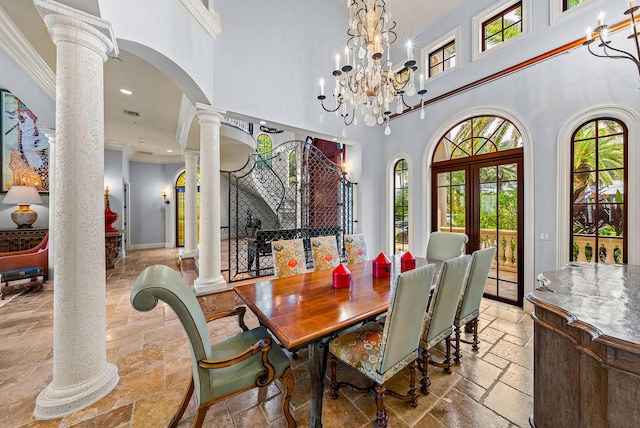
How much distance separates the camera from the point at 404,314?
1.42 m

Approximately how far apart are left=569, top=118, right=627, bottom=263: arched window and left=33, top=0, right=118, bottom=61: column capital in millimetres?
4808

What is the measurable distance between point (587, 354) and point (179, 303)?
189 centimetres

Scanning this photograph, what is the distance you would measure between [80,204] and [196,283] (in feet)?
6.13

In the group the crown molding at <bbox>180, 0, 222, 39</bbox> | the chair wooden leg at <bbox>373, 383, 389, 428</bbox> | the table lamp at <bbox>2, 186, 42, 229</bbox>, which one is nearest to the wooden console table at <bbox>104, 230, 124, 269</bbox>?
the table lamp at <bbox>2, 186, 42, 229</bbox>

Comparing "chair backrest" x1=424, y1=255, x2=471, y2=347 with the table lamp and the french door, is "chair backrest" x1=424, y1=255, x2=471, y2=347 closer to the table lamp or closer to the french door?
the french door

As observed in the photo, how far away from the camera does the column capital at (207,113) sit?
3105 millimetres

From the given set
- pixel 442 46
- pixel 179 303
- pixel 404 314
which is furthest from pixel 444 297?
pixel 442 46

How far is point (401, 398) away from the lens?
163cm

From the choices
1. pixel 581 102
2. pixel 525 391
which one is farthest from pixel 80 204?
pixel 581 102

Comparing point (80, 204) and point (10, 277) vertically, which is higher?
point (80, 204)

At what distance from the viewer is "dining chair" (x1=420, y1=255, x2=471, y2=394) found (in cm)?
171

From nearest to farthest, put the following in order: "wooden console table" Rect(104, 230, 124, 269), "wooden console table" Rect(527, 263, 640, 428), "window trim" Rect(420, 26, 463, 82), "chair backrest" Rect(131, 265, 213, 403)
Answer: "wooden console table" Rect(527, 263, 640, 428)
"chair backrest" Rect(131, 265, 213, 403)
"window trim" Rect(420, 26, 463, 82)
"wooden console table" Rect(104, 230, 124, 269)

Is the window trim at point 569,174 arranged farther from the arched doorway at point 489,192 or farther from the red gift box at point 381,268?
the red gift box at point 381,268

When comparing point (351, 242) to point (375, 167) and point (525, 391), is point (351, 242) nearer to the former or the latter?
point (525, 391)
